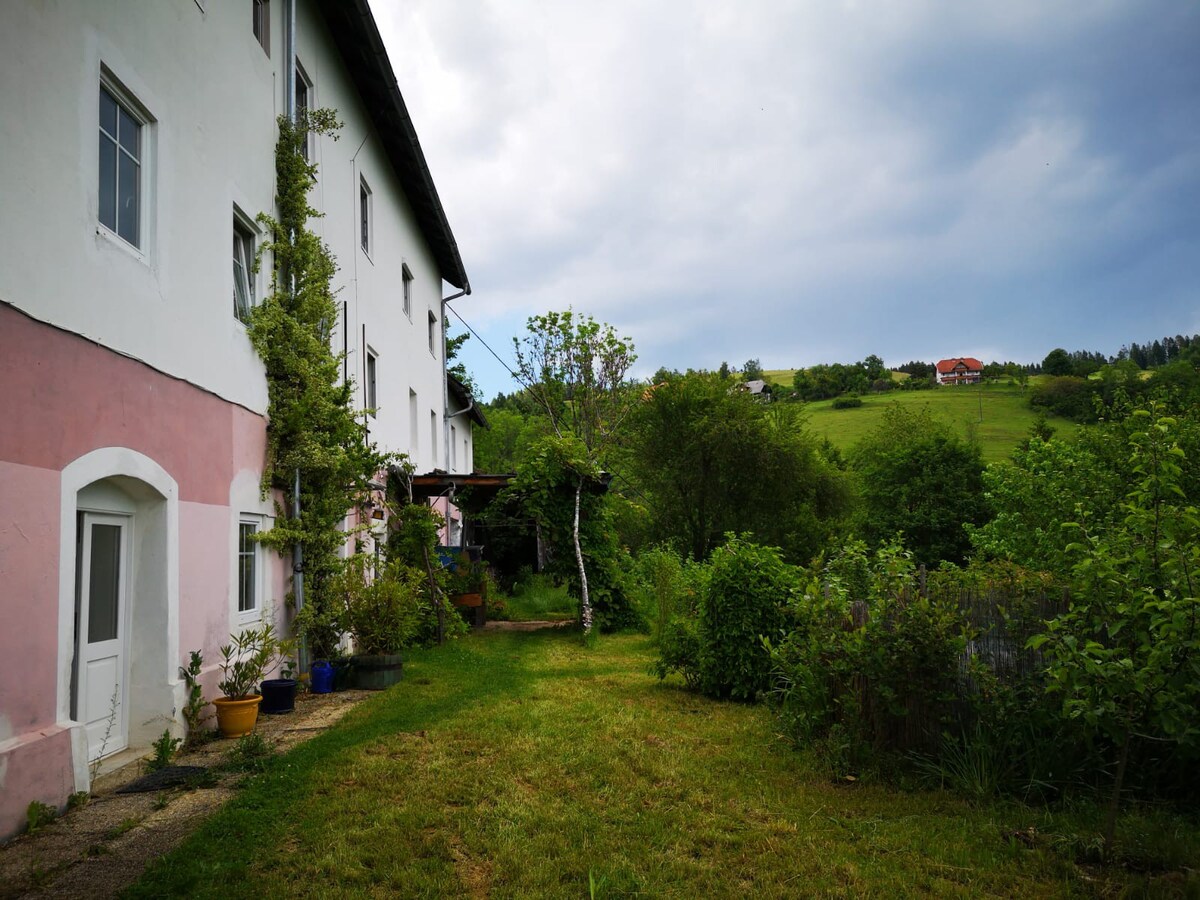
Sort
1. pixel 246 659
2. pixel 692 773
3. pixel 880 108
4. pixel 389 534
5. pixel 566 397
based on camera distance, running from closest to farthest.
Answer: pixel 692 773 < pixel 246 659 < pixel 880 108 < pixel 389 534 < pixel 566 397

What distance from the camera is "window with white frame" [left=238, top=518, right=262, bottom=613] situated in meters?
7.53

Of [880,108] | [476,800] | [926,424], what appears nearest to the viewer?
[476,800]

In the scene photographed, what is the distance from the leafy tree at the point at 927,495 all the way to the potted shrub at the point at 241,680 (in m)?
31.5

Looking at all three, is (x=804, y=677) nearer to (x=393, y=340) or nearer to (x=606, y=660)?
(x=606, y=660)

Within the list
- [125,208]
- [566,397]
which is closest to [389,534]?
[125,208]

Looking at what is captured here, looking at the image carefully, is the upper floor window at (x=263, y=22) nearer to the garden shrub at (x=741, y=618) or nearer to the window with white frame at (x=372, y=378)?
the window with white frame at (x=372, y=378)

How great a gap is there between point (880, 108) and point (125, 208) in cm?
912

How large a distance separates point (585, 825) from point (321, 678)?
5176 mm

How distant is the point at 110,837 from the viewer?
397cm

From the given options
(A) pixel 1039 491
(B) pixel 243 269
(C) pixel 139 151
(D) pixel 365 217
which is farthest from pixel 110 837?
(A) pixel 1039 491

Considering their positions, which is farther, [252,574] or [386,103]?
[386,103]

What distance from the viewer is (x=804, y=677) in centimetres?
550

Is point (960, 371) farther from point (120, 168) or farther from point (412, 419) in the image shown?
point (120, 168)

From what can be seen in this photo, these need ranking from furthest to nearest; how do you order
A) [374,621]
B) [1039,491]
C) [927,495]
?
[927,495] → [1039,491] → [374,621]
